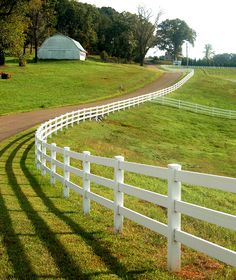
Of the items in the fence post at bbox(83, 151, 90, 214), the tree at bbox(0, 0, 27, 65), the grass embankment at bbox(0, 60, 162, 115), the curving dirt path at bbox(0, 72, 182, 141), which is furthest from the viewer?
the grass embankment at bbox(0, 60, 162, 115)

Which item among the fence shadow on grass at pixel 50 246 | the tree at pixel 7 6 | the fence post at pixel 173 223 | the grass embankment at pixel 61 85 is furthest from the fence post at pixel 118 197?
the tree at pixel 7 6

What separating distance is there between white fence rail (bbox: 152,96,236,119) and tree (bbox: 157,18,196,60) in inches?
5615

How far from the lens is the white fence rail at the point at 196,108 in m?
47.6

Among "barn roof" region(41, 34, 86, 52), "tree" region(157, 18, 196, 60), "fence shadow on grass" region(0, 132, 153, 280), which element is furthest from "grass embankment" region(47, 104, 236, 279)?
"tree" region(157, 18, 196, 60)

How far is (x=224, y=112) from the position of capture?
158ft

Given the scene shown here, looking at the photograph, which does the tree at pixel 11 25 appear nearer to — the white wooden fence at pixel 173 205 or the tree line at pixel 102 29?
the white wooden fence at pixel 173 205

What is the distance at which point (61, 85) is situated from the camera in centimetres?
6194

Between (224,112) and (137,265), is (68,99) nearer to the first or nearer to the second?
(224,112)

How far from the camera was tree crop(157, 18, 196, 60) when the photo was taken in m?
191

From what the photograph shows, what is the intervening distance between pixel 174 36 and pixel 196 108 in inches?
5781

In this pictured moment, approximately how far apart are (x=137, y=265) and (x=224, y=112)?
42.7 meters

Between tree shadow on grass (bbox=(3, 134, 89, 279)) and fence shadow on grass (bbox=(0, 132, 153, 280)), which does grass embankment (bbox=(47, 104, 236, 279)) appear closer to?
fence shadow on grass (bbox=(0, 132, 153, 280))

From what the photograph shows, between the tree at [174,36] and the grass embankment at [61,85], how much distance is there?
112m

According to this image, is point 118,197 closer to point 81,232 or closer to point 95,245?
point 81,232
